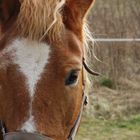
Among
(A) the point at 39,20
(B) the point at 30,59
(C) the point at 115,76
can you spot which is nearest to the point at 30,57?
(B) the point at 30,59

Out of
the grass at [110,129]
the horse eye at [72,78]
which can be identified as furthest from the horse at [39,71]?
the grass at [110,129]

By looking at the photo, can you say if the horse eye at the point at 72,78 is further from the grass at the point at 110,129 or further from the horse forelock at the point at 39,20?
the grass at the point at 110,129

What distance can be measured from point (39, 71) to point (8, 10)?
411mm

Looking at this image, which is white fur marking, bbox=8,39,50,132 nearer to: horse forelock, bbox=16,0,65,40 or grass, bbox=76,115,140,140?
horse forelock, bbox=16,0,65,40

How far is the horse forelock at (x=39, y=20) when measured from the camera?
2.01 metres

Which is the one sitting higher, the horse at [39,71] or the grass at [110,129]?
the horse at [39,71]

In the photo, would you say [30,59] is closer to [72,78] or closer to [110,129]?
[72,78]

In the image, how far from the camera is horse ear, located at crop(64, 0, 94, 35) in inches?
86.0

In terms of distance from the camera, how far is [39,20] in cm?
201

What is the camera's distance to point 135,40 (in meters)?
7.18

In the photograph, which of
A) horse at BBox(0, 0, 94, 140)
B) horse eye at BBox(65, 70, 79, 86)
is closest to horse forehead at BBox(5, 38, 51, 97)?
horse at BBox(0, 0, 94, 140)

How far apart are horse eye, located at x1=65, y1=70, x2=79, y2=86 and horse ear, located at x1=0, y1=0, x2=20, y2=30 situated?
1.29ft

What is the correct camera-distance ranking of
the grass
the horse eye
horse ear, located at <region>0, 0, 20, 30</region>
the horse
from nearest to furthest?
the horse, the horse eye, horse ear, located at <region>0, 0, 20, 30</region>, the grass

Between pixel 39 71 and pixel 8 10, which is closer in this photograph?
pixel 39 71
